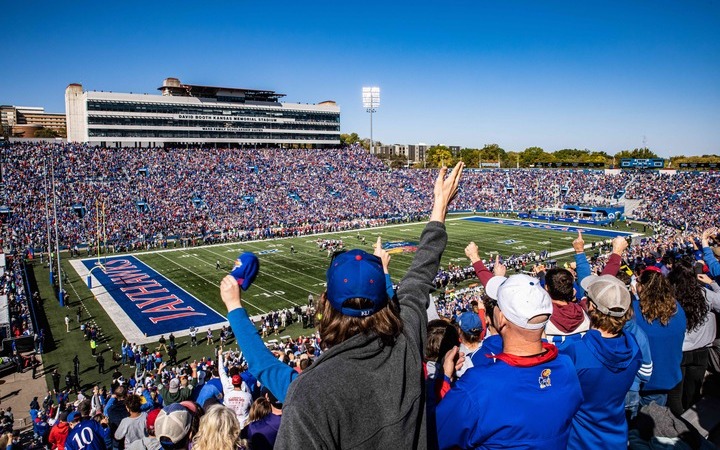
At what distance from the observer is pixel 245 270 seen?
2414 mm

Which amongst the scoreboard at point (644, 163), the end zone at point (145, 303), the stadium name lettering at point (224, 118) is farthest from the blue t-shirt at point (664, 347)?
the scoreboard at point (644, 163)

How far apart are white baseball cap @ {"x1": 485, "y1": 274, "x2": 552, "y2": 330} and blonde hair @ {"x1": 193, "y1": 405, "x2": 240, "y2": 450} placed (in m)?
1.77

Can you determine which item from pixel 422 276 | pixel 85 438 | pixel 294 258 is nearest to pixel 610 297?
pixel 422 276

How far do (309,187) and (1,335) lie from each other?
4235 centimetres

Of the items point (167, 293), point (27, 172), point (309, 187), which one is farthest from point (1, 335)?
point (309, 187)

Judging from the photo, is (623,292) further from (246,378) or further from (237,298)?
A: (246,378)

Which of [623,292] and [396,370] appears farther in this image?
[623,292]

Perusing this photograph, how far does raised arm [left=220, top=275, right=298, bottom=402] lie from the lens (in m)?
2.12

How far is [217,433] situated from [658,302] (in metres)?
3.64

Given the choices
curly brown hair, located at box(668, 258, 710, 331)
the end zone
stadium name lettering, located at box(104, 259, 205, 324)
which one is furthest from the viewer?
stadium name lettering, located at box(104, 259, 205, 324)

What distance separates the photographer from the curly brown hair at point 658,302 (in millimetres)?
4135

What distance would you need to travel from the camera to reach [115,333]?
21453mm

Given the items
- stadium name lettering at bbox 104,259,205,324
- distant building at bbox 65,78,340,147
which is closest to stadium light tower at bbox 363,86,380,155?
distant building at bbox 65,78,340,147

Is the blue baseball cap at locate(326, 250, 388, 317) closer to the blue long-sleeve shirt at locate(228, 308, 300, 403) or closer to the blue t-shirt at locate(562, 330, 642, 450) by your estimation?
the blue long-sleeve shirt at locate(228, 308, 300, 403)
